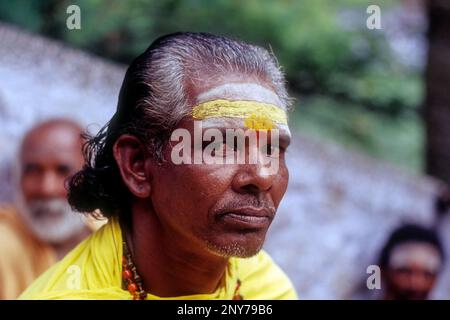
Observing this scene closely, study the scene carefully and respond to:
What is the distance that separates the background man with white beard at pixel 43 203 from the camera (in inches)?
170

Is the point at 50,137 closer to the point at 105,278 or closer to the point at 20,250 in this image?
the point at 20,250

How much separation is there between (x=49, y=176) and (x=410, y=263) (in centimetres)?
222

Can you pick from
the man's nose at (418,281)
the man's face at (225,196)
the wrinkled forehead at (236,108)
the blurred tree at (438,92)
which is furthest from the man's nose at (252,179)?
the blurred tree at (438,92)

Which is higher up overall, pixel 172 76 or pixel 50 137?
pixel 50 137

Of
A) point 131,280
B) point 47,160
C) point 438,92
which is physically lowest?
point 131,280

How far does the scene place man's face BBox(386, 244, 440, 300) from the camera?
4.53m

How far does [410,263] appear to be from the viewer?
182 inches

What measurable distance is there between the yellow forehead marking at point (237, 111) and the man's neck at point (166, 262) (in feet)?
1.12

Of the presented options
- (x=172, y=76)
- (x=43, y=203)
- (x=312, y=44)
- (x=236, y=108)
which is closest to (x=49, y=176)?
(x=43, y=203)

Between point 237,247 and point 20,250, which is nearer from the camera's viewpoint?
point 237,247

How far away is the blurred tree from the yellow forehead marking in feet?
11.0

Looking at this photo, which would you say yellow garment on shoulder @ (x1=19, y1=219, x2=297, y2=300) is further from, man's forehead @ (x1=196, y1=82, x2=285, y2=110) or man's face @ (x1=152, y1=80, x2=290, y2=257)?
man's forehead @ (x1=196, y1=82, x2=285, y2=110)

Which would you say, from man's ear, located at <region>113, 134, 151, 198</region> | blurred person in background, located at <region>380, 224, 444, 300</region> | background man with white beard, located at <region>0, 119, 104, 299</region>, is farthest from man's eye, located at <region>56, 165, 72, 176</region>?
man's ear, located at <region>113, 134, 151, 198</region>

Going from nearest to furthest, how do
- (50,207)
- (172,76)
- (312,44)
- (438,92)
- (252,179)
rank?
(252,179)
(172,76)
(50,207)
(312,44)
(438,92)
